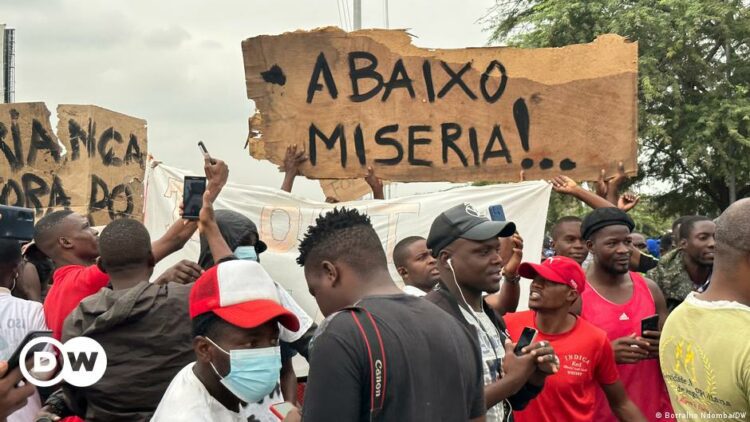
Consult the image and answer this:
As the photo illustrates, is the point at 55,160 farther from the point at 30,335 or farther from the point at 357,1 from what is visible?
the point at 357,1

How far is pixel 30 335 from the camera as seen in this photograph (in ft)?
8.41

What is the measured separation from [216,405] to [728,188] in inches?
868

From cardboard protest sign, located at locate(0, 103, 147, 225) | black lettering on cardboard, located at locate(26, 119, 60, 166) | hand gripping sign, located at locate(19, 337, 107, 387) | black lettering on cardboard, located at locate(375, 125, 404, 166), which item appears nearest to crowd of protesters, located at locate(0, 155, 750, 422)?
hand gripping sign, located at locate(19, 337, 107, 387)

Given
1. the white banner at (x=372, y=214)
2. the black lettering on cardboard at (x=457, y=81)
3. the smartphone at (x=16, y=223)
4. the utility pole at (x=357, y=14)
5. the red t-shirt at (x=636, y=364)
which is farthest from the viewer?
the utility pole at (x=357, y=14)

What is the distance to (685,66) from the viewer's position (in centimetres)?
2117

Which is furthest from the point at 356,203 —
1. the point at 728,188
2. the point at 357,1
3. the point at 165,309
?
the point at 728,188

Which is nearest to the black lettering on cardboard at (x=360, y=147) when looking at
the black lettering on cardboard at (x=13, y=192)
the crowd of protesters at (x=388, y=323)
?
the crowd of protesters at (x=388, y=323)

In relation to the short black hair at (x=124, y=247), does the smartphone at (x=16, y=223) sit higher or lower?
higher

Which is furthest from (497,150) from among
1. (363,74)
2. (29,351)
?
(29,351)

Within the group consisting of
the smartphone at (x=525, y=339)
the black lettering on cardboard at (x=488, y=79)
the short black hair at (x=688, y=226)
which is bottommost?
the short black hair at (x=688, y=226)

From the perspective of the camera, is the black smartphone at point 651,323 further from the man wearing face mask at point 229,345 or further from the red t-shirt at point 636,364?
the man wearing face mask at point 229,345

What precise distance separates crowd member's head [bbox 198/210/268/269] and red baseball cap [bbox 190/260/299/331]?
60.3 inches

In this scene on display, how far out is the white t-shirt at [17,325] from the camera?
3.96 m

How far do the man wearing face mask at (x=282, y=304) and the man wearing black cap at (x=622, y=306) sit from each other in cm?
165
